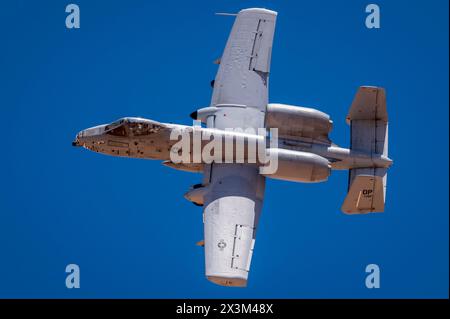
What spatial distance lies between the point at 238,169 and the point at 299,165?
220 centimetres

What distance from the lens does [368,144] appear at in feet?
129

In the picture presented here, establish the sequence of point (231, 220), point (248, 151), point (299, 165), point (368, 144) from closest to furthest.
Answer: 1. point (231, 220)
2. point (299, 165)
3. point (248, 151)
4. point (368, 144)

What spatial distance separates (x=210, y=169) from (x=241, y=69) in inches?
166

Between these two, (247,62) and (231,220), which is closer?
(231,220)

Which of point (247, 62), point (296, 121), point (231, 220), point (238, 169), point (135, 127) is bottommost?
point (231, 220)

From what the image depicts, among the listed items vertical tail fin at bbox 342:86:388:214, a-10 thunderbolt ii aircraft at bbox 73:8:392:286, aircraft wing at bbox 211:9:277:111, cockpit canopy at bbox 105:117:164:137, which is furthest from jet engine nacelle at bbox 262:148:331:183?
cockpit canopy at bbox 105:117:164:137

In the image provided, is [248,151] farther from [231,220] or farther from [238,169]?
[231,220]

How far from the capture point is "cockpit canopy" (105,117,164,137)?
127 feet

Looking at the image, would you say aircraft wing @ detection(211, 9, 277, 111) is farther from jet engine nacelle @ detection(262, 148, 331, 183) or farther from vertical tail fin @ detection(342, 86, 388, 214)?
vertical tail fin @ detection(342, 86, 388, 214)

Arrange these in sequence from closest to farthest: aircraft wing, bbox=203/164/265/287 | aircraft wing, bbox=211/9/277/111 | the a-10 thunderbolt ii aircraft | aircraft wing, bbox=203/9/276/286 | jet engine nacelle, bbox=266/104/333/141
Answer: aircraft wing, bbox=203/164/265/287
aircraft wing, bbox=203/9/276/286
the a-10 thunderbolt ii aircraft
jet engine nacelle, bbox=266/104/333/141
aircraft wing, bbox=211/9/277/111

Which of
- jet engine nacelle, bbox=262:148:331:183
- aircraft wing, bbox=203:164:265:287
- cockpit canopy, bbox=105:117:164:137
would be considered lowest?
aircraft wing, bbox=203:164:265:287

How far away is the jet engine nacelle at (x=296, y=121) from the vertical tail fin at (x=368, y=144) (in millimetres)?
1156

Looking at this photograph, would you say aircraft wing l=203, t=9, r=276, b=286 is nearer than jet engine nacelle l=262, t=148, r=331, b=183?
Yes

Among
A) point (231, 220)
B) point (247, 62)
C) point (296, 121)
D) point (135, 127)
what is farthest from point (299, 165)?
point (135, 127)
